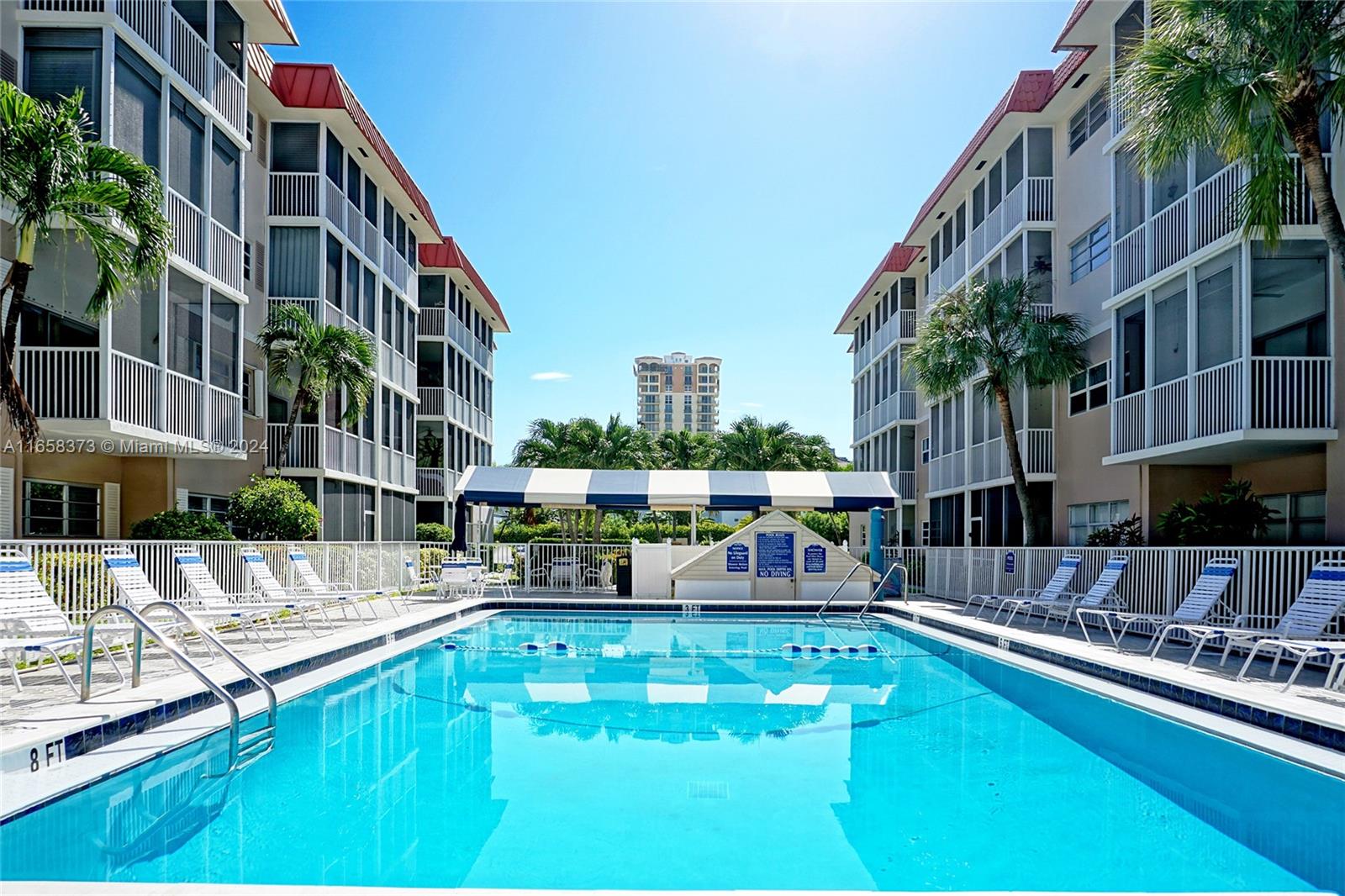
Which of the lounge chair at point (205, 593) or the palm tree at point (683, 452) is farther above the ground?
the palm tree at point (683, 452)

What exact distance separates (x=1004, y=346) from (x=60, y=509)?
56.2ft

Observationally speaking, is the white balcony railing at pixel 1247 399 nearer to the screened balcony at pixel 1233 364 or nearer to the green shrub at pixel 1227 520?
the screened balcony at pixel 1233 364

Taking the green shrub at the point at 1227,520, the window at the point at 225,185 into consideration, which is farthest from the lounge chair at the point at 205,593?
the green shrub at the point at 1227,520

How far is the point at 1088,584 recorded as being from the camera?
14.3m

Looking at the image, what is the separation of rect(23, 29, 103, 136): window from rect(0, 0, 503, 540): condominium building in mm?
23

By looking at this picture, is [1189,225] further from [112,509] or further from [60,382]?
[112,509]

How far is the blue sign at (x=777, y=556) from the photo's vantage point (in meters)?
19.2

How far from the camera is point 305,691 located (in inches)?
340

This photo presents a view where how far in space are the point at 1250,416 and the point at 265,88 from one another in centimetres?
1884

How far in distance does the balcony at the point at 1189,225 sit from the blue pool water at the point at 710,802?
299 inches

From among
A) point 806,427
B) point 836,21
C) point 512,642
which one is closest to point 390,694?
point 512,642

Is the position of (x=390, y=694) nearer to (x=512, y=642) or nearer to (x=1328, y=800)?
(x=512, y=642)

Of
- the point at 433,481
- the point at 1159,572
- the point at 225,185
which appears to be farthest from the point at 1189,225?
the point at 433,481

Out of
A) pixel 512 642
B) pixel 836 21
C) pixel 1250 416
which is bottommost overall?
pixel 512 642
